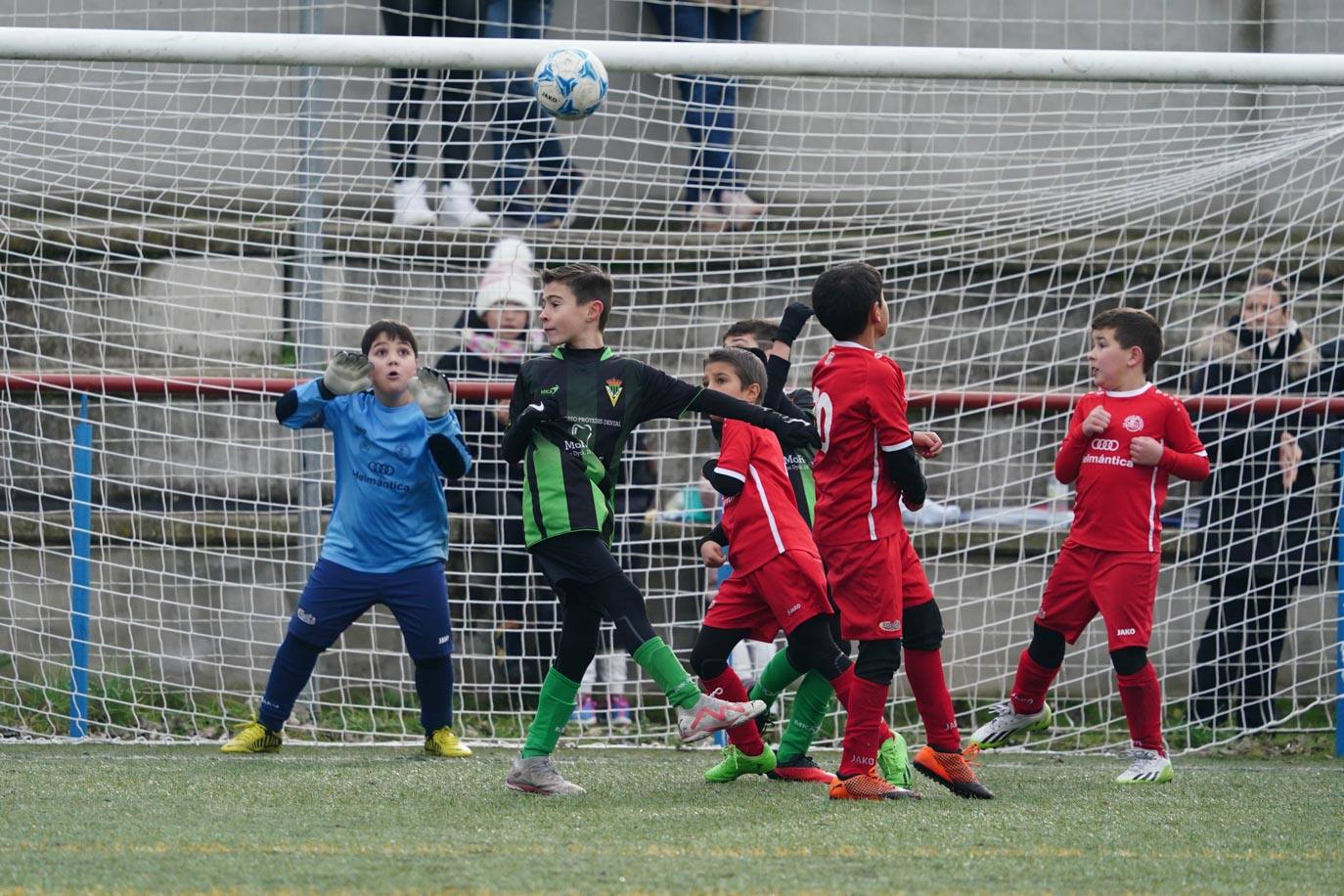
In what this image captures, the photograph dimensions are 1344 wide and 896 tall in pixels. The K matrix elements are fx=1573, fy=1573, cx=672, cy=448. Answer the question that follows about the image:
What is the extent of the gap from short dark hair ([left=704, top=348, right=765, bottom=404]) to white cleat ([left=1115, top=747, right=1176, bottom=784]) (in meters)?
1.73

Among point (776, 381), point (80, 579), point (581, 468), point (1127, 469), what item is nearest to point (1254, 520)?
point (1127, 469)

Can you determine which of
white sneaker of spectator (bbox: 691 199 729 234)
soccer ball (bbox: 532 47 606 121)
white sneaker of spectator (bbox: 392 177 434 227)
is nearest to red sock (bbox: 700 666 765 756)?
soccer ball (bbox: 532 47 606 121)

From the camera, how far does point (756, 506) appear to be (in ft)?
16.2

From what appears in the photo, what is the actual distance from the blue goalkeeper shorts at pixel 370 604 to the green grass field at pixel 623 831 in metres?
0.46

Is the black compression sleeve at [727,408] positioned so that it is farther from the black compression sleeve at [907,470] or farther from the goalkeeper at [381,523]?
the goalkeeper at [381,523]

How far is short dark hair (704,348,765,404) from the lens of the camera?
201 inches

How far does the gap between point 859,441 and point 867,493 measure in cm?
15

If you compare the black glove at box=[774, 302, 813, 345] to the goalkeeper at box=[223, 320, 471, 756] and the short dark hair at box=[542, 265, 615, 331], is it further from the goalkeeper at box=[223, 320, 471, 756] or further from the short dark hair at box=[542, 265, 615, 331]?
Answer: the goalkeeper at box=[223, 320, 471, 756]

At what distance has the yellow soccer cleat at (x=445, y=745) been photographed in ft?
19.3

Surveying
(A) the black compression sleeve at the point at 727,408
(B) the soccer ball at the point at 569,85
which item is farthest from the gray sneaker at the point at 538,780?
(B) the soccer ball at the point at 569,85

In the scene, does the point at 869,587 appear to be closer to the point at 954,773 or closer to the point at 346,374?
the point at 954,773

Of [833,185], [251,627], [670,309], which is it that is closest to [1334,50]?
[833,185]

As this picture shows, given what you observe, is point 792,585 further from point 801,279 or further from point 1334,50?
point 1334,50

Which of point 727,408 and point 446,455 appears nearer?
point 727,408
